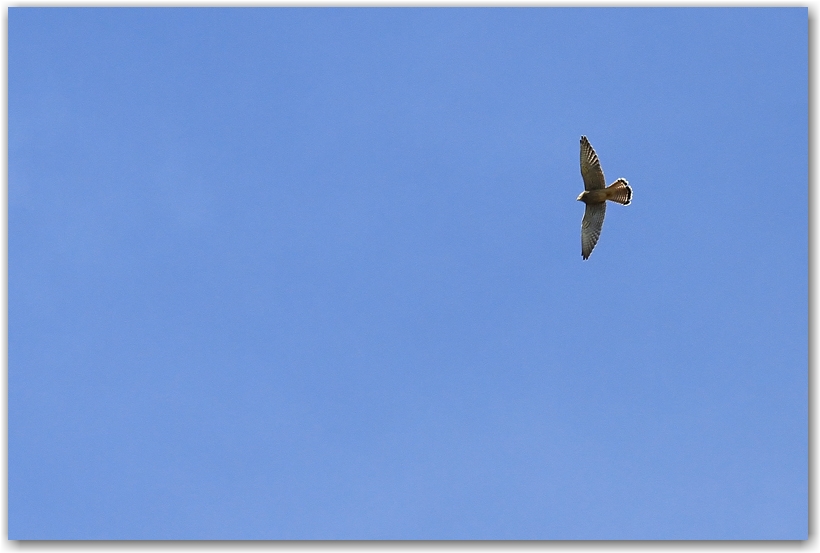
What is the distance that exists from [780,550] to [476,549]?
24.8 ft

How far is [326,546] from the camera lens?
730 inches

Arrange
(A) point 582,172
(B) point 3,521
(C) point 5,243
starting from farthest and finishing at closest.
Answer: (A) point 582,172 → (C) point 5,243 → (B) point 3,521

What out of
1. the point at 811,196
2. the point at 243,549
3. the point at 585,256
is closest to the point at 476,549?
the point at 243,549

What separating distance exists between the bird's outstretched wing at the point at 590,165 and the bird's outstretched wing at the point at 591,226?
Answer: 2.97 feet

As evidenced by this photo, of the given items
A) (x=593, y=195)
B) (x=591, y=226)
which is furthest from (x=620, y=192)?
(x=591, y=226)

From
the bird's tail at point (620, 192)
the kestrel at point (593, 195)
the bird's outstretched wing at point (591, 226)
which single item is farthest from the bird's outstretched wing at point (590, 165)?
the bird's outstretched wing at point (591, 226)

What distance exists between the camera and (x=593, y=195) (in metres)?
23.6

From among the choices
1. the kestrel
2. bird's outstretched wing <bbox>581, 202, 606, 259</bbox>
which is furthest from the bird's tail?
bird's outstretched wing <bbox>581, 202, 606, 259</bbox>

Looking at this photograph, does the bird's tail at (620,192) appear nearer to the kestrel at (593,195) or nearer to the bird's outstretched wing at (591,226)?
the kestrel at (593,195)

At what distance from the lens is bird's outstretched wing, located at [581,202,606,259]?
24078 mm

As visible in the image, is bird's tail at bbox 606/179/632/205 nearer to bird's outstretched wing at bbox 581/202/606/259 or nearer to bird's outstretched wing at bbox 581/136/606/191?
bird's outstretched wing at bbox 581/136/606/191

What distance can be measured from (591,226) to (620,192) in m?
1.60

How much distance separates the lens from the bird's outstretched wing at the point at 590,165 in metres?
23.0

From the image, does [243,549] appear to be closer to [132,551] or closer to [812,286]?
[132,551]
